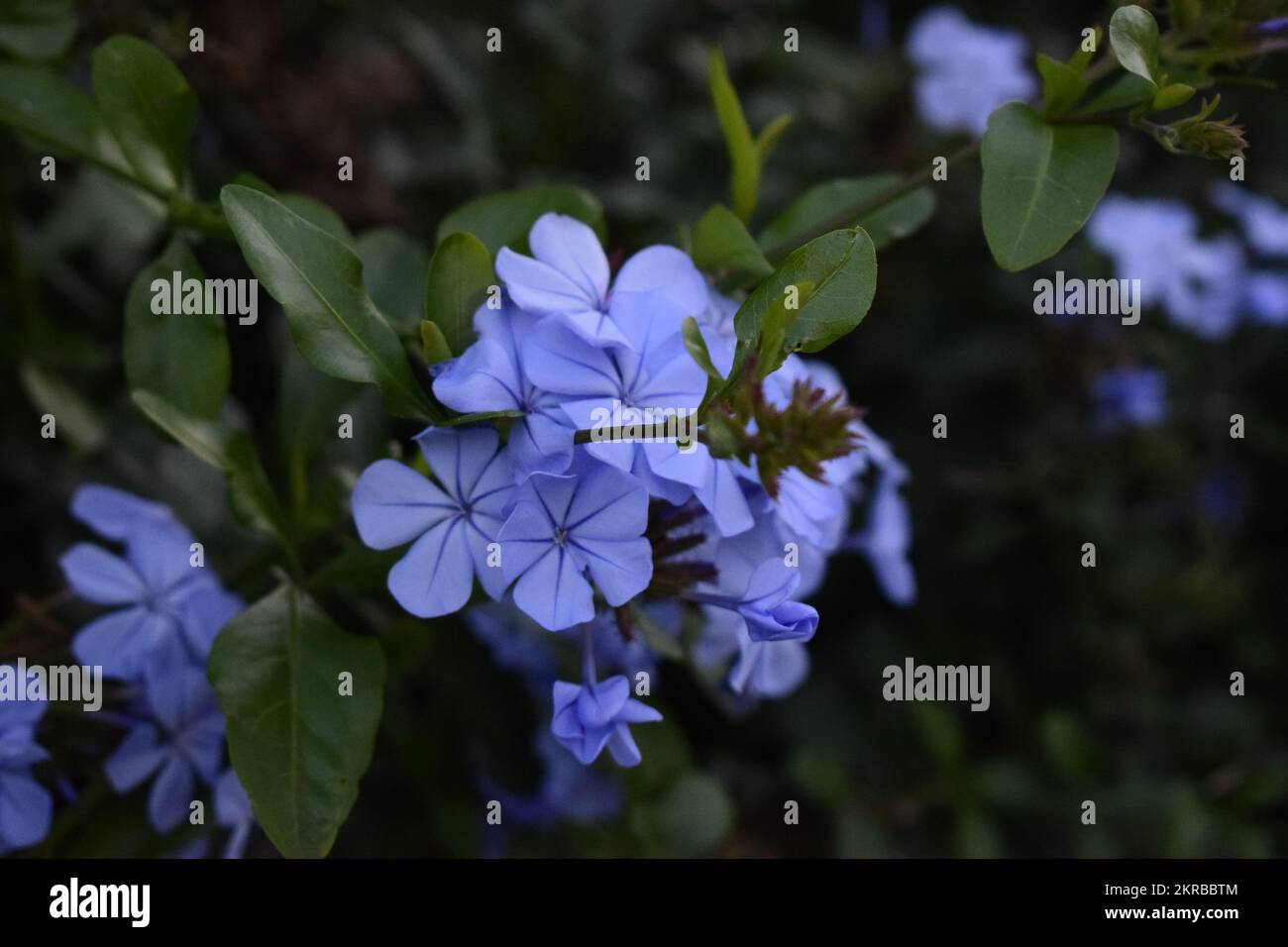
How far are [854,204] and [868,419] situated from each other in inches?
41.7

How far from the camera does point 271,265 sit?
3.34 ft

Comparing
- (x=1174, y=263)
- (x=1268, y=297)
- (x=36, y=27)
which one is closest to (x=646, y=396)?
(x=36, y=27)

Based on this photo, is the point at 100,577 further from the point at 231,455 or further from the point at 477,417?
the point at 477,417

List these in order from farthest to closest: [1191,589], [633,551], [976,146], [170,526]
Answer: [1191,589]
[170,526]
[976,146]
[633,551]

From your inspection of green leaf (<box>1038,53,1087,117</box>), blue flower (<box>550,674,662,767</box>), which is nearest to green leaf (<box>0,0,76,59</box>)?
blue flower (<box>550,674,662,767</box>)

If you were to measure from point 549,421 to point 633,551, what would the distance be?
0.44 ft

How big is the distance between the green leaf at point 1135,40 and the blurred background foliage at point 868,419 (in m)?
0.94

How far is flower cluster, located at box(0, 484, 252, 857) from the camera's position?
123cm

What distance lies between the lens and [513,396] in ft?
3.34

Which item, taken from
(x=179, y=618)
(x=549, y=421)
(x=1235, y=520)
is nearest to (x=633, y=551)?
(x=549, y=421)

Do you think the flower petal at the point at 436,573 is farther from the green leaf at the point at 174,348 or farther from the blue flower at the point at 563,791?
the blue flower at the point at 563,791

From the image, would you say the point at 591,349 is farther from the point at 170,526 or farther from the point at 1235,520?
the point at 1235,520

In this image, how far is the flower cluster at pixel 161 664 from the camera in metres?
1.23

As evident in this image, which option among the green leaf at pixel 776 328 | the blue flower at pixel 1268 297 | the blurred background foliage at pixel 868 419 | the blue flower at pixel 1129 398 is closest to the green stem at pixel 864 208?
the green leaf at pixel 776 328
